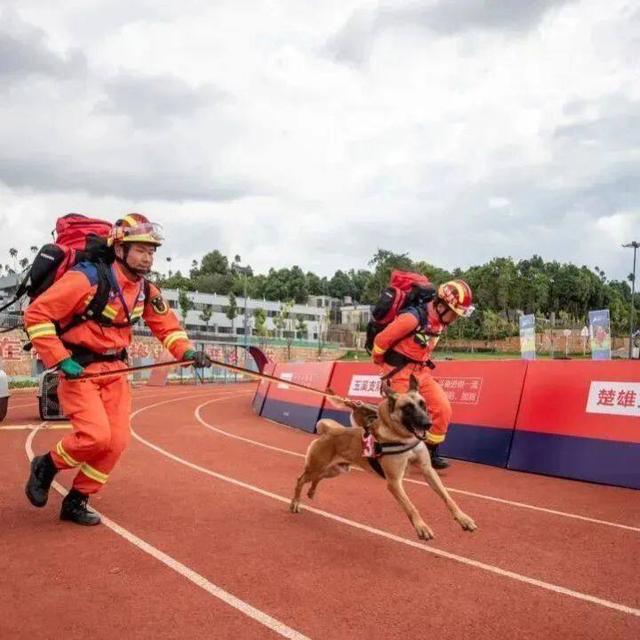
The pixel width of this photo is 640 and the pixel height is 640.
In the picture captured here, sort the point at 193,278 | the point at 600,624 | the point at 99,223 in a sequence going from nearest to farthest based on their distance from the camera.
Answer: the point at 600,624
the point at 99,223
the point at 193,278

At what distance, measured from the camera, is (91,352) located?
18.2ft

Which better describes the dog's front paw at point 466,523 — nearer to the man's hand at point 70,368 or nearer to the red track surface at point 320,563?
the red track surface at point 320,563

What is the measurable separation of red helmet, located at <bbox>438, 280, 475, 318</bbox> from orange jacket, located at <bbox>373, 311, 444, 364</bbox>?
1.00ft

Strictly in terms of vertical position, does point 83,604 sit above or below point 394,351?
below

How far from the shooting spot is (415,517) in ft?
16.1

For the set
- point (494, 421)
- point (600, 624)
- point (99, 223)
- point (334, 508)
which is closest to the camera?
point (600, 624)

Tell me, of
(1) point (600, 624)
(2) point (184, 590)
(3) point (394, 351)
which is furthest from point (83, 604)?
(3) point (394, 351)

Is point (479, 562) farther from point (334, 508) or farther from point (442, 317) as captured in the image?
point (442, 317)

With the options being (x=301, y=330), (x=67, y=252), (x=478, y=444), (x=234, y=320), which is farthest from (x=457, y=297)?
(x=234, y=320)

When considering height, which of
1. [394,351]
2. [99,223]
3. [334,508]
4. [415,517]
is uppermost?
A: [99,223]

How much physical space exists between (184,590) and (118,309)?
2.42 meters

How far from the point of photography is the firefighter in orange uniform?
7664mm

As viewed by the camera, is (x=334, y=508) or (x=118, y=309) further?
(x=334, y=508)

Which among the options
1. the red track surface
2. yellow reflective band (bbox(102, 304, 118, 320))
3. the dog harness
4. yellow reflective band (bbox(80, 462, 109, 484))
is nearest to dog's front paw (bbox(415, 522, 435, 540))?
the red track surface
